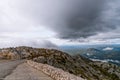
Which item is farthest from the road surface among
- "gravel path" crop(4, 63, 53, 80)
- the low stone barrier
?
the low stone barrier

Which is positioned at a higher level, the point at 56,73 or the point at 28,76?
the point at 56,73

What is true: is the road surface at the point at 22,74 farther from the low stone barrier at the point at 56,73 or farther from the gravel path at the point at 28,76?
the low stone barrier at the point at 56,73

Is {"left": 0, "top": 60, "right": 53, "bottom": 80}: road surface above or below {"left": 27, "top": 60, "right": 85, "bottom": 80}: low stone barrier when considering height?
below

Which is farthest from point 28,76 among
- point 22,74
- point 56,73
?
point 56,73

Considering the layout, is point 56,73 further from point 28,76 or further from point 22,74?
point 22,74

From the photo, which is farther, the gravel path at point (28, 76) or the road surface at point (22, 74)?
the road surface at point (22, 74)

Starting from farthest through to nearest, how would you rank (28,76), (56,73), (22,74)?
(22,74), (28,76), (56,73)

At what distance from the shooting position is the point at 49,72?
37125mm

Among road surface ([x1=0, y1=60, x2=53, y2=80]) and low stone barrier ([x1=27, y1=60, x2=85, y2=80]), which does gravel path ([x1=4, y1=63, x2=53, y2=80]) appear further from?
low stone barrier ([x1=27, y1=60, x2=85, y2=80])

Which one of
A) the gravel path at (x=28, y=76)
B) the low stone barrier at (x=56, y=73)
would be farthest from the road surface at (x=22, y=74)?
the low stone barrier at (x=56, y=73)

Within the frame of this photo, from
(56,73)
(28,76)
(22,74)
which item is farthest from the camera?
(22,74)

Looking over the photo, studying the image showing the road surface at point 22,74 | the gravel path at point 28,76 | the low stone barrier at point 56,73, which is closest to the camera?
the low stone barrier at point 56,73

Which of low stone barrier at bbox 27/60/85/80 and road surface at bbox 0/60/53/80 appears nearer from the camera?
low stone barrier at bbox 27/60/85/80

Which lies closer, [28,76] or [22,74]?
[28,76]
